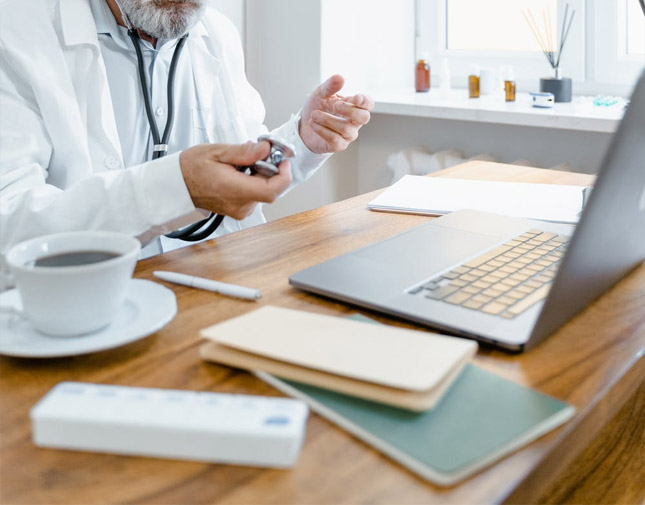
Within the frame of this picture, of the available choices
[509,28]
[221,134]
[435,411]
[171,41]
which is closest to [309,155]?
[221,134]

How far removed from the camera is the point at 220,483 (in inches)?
19.9

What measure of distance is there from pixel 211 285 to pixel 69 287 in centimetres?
22

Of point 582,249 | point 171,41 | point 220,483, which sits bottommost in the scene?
point 220,483

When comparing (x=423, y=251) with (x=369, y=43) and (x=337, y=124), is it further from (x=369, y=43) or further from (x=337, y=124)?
(x=369, y=43)

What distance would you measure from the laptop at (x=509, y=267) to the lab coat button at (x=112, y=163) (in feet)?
1.97

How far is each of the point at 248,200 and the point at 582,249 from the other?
1.44 feet

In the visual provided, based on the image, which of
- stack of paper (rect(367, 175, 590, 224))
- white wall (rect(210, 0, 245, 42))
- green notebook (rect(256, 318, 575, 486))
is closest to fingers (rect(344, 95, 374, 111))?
stack of paper (rect(367, 175, 590, 224))

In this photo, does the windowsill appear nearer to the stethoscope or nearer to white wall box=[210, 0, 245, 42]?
white wall box=[210, 0, 245, 42]

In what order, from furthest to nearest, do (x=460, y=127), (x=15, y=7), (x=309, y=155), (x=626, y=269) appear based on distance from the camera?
(x=460, y=127) < (x=309, y=155) < (x=15, y=7) < (x=626, y=269)

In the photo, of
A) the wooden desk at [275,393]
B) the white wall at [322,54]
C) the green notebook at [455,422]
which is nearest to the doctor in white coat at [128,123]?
the wooden desk at [275,393]

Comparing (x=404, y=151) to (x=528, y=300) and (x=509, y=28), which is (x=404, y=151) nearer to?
(x=509, y=28)

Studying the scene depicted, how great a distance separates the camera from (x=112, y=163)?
137cm

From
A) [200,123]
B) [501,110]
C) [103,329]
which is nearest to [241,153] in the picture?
[103,329]

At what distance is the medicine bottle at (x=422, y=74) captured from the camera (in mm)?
2494
